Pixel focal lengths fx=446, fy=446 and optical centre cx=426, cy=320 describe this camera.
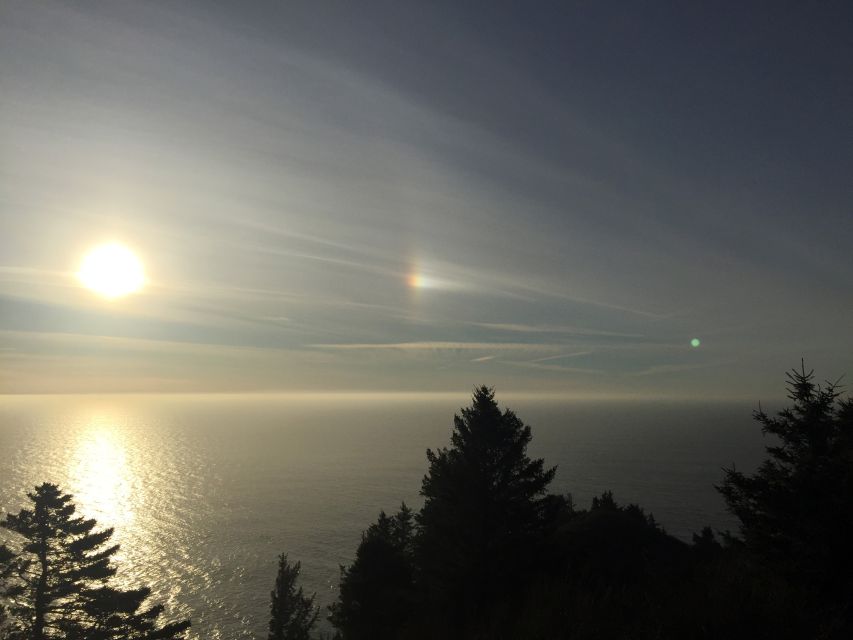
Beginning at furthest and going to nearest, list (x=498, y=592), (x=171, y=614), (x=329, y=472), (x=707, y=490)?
(x=329, y=472) < (x=707, y=490) < (x=171, y=614) < (x=498, y=592)

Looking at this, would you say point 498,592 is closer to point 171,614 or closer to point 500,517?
point 500,517

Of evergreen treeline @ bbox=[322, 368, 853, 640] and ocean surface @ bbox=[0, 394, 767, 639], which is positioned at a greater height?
evergreen treeline @ bbox=[322, 368, 853, 640]

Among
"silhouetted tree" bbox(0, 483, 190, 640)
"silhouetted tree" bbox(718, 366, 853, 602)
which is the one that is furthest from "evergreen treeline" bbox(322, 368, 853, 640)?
"silhouetted tree" bbox(0, 483, 190, 640)

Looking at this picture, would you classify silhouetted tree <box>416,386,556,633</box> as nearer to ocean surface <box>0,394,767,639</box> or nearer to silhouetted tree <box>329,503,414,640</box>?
silhouetted tree <box>329,503,414,640</box>

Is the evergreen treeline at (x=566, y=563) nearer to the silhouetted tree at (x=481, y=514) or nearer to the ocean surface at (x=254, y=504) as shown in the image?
the silhouetted tree at (x=481, y=514)

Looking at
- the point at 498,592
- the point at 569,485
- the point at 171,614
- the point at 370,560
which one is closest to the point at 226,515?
the point at 171,614

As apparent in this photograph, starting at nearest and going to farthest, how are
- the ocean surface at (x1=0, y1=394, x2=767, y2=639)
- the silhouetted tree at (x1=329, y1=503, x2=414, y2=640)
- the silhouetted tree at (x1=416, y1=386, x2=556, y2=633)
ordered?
the silhouetted tree at (x1=416, y1=386, x2=556, y2=633) → the silhouetted tree at (x1=329, y1=503, x2=414, y2=640) → the ocean surface at (x1=0, y1=394, x2=767, y2=639)

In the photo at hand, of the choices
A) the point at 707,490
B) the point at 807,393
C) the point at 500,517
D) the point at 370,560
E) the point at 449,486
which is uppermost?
the point at 807,393
